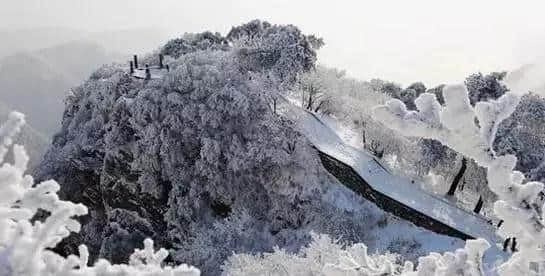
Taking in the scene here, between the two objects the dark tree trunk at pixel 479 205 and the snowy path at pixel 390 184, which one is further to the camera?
the dark tree trunk at pixel 479 205

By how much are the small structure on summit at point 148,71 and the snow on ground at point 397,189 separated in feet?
24.7

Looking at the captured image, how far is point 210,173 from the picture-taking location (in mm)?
27375

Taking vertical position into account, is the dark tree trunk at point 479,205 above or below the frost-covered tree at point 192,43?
below

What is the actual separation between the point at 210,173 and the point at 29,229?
79.9 ft

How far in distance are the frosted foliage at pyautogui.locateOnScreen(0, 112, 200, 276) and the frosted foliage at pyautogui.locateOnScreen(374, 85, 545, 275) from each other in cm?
153

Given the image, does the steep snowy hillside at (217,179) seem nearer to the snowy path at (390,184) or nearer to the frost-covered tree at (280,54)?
the frost-covered tree at (280,54)

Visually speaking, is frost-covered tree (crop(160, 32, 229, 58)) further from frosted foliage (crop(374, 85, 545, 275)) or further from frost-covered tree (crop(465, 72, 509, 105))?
frosted foliage (crop(374, 85, 545, 275))

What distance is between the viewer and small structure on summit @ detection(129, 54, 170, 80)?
32.2 m

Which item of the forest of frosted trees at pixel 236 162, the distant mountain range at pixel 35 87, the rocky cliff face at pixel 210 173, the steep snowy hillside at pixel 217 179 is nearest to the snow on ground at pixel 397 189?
the steep snowy hillside at pixel 217 179

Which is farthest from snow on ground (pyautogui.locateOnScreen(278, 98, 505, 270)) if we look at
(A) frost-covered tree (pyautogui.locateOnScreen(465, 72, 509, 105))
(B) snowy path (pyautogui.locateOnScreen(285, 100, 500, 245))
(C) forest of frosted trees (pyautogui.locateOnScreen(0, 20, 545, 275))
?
(A) frost-covered tree (pyautogui.locateOnScreen(465, 72, 509, 105))

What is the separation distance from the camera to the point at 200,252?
26.4 metres

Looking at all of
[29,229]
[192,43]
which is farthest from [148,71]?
[29,229]

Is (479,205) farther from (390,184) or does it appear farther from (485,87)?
(485,87)

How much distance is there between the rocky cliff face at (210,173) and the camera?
26922mm
